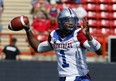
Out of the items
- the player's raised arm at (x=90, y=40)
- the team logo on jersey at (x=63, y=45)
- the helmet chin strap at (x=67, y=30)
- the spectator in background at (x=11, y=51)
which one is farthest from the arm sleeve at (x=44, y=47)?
the spectator in background at (x=11, y=51)

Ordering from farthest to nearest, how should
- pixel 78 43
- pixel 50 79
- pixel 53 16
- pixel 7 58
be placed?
1. pixel 53 16
2. pixel 7 58
3. pixel 50 79
4. pixel 78 43

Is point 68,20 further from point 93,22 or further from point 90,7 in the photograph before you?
point 90,7

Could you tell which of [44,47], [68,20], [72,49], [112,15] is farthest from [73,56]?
[112,15]

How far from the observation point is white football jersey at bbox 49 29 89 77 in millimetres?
5582

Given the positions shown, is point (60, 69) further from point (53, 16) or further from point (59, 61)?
point (53, 16)

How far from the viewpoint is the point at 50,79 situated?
10375 mm

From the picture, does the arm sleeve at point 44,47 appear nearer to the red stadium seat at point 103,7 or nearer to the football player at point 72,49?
the football player at point 72,49

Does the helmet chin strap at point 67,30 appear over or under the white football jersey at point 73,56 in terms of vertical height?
over

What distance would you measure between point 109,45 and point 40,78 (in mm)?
1627

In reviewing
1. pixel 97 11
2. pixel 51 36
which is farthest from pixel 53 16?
pixel 51 36

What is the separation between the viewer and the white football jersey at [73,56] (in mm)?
5582

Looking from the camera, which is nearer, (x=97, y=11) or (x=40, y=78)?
(x=40, y=78)

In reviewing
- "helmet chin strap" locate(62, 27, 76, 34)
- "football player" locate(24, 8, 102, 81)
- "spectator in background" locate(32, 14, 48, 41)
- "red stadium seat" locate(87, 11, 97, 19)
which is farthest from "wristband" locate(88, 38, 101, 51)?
"red stadium seat" locate(87, 11, 97, 19)

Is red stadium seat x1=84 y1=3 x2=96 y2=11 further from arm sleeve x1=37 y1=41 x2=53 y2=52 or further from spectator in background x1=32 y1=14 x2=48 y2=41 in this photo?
arm sleeve x1=37 y1=41 x2=53 y2=52
